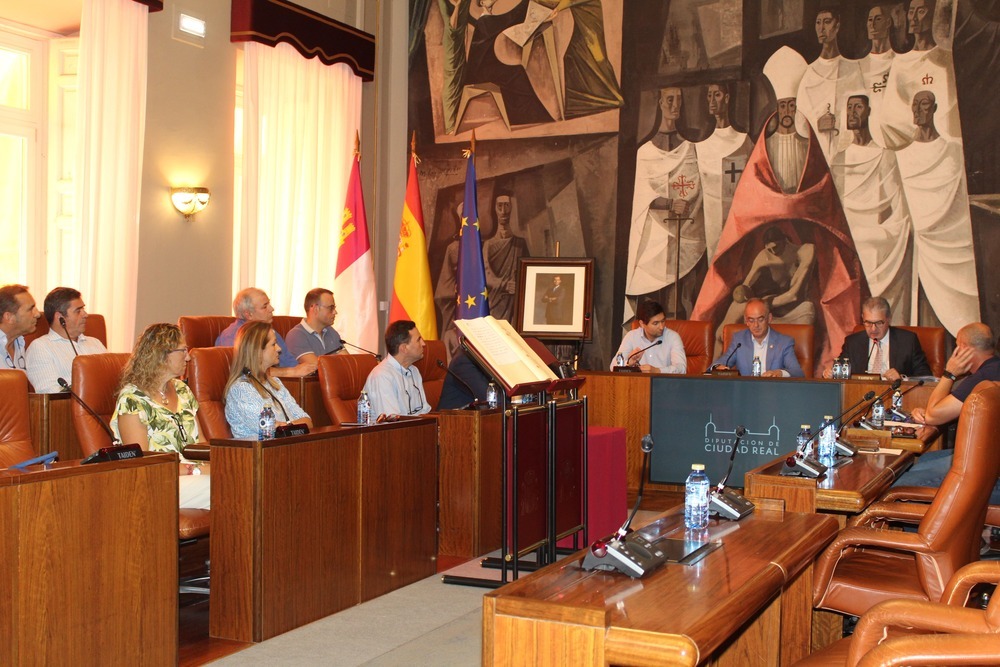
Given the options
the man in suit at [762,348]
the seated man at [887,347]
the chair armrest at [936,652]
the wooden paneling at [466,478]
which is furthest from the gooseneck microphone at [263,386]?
the seated man at [887,347]

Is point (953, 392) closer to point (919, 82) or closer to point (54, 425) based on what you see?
point (919, 82)

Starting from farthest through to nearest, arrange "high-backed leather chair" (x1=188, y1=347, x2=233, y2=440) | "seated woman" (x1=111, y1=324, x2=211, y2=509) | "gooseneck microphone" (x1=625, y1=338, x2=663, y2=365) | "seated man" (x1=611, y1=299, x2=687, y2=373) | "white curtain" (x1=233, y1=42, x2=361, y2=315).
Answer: "white curtain" (x1=233, y1=42, x2=361, y2=315) → "seated man" (x1=611, y1=299, x2=687, y2=373) → "gooseneck microphone" (x1=625, y1=338, x2=663, y2=365) → "high-backed leather chair" (x1=188, y1=347, x2=233, y2=440) → "seated woman" (x1=111, y1=324, x2=211, y2=509)

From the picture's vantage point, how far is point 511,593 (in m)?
1.83

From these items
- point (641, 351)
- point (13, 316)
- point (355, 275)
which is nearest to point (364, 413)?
point (13, 316)

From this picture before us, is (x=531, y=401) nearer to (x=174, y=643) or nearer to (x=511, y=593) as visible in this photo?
(x=174, y=643)

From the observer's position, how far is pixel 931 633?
221 cm

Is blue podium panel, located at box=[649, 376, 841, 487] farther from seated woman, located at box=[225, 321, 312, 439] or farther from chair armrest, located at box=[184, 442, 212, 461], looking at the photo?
chair armrest, located at box=[184, 442, 212, 461]

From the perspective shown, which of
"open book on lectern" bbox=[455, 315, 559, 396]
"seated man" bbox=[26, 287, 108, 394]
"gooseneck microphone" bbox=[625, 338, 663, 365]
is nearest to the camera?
"open book on lectern" bbox=[455, 315, 559, 396]

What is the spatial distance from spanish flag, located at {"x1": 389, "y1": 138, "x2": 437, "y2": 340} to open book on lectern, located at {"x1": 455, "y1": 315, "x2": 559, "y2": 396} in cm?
509

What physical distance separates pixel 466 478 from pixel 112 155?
410cm

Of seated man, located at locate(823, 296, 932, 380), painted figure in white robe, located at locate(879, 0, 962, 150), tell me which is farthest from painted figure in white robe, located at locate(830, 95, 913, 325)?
seated man, located at locate(823, 296, 932, 380)

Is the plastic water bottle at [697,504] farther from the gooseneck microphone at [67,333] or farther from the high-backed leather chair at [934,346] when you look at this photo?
the high-backed leather chair at [934,346]

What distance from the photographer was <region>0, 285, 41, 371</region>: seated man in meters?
5.58

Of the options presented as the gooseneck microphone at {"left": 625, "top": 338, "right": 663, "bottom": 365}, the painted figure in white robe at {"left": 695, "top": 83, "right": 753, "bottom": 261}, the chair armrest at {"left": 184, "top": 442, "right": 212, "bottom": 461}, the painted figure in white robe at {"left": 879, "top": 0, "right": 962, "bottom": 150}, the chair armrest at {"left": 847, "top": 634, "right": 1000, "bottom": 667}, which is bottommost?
the chair armrest at {"left": 184, "top": 442, "right": 212, "bottom": 461}
